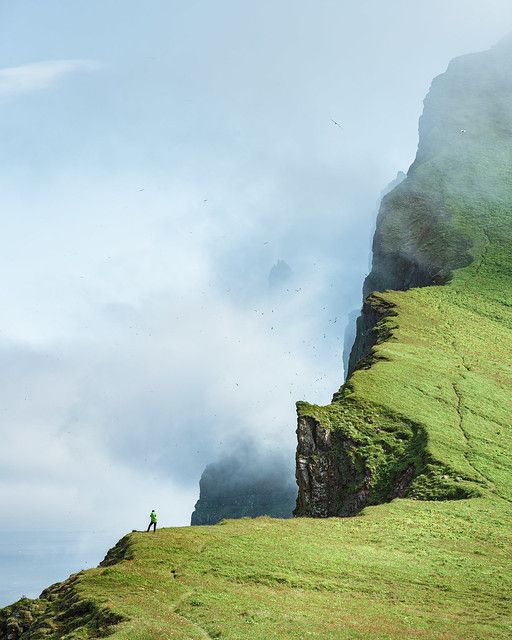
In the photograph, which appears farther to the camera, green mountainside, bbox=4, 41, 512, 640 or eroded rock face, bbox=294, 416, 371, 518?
eroded rock face, bbox=294, 416, 371, 518

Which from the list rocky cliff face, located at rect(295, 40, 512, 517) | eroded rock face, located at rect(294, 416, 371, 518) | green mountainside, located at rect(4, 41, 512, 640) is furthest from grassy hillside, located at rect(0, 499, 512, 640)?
eroded rock face, located at rect(294, 416, 371, 518)

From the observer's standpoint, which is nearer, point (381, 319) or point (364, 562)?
point (364, 562)

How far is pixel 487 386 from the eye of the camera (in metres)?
80.3

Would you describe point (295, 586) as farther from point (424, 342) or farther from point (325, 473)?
point (424, 342)

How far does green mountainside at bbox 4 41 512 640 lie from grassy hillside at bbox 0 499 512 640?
105mm

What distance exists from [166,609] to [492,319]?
85.9 m

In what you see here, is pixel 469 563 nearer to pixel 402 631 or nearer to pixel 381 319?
pixel 402 631

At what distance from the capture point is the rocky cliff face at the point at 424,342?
6269cm

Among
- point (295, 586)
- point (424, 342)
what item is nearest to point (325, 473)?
point (295, 586)

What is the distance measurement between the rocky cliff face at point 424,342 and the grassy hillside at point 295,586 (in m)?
12.3

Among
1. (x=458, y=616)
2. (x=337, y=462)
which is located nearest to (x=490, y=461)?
(x=337, y=462)

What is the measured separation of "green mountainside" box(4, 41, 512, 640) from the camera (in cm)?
3234

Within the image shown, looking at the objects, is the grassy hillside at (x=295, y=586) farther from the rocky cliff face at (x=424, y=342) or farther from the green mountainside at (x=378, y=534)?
the rocky cliff face at (x=424, y=342)

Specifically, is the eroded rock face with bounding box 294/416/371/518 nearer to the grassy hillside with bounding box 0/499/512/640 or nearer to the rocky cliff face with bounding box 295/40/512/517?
the rocky cliff face with bounding box 295/40/512/517
